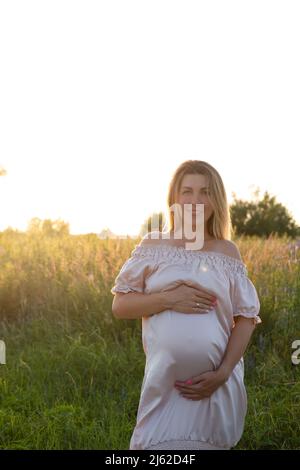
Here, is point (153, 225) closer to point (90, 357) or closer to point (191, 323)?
point (90, 357)

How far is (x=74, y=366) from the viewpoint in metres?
5.66

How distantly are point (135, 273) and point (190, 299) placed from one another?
29cm

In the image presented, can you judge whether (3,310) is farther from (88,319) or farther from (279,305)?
(279,305)

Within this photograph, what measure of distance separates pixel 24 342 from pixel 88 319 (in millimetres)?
678

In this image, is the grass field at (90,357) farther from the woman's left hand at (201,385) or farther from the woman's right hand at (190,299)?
the woman's right hand at (190,299)

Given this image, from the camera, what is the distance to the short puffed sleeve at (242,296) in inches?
119

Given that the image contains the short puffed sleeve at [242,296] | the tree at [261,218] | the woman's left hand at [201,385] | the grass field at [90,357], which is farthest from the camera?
the tree at [261,218]

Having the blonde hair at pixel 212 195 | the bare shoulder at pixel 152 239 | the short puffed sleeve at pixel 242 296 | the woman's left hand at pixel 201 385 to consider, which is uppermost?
the blonde hair at pixel 212 195

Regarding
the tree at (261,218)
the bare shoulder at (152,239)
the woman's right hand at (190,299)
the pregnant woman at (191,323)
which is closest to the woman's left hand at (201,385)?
the pregnant woman at (191,323)

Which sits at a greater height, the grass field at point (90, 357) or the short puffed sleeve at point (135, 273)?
the short puffed sleeve at point (135, 273)

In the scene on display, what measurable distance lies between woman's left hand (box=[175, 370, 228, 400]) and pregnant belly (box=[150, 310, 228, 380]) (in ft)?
0.14

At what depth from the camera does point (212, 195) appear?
3.04 m

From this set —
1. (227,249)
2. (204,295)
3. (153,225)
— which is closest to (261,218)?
(153,225)
